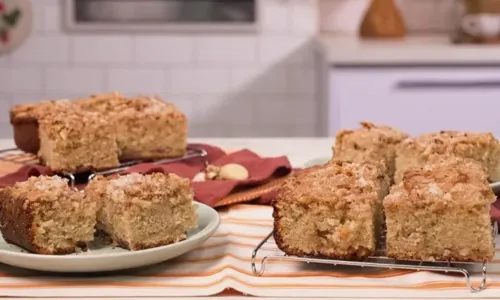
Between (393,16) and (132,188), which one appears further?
(393,16)

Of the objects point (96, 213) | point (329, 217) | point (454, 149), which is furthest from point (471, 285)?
point (96, 213)

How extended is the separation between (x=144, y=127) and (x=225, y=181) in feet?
1.08

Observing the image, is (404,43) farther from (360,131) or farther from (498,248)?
(498,248)

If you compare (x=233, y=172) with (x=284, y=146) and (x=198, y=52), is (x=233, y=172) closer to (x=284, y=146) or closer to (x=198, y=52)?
(x=284, y=146)

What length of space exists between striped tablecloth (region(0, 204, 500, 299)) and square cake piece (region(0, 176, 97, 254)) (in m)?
0.05

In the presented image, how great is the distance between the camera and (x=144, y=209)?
3.74ft

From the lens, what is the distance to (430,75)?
292 centimetres

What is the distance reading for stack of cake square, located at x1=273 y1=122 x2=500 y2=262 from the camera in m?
1.07

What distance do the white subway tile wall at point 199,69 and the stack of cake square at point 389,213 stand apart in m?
2.15

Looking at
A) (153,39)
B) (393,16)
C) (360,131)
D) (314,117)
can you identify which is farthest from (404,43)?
(360,131)

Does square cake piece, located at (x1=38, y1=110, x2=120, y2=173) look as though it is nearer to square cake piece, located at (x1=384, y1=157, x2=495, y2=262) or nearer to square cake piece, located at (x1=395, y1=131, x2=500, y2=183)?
square cake piece, located at (x1=395, y1=131, x2=500, y2=183)

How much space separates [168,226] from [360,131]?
0.47 meters

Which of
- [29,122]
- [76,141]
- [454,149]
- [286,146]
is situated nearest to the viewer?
[454,149]

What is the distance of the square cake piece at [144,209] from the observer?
113 centimetres
